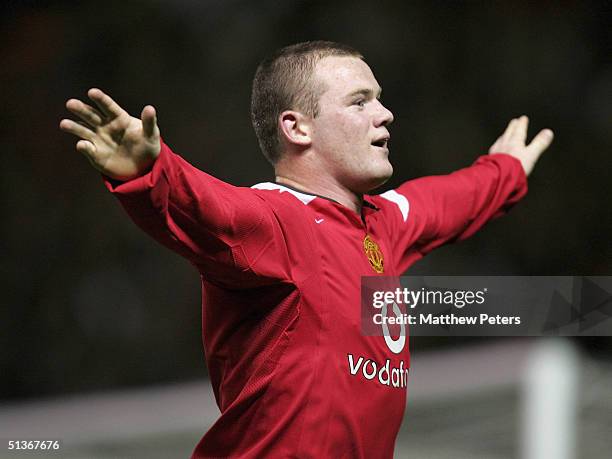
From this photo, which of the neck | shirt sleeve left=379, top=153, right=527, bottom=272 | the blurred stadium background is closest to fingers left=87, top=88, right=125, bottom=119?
the neck

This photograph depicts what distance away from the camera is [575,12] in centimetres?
496

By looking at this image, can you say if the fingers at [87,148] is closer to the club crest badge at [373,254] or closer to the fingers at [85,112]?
the fingers at [85,112]

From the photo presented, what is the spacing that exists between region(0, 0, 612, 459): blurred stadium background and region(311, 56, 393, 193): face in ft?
6.98

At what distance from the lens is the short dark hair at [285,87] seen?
75.0 inches

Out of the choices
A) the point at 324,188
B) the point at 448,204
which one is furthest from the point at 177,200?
the point at 448,204

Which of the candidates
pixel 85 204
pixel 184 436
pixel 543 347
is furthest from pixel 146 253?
pixel 543 347

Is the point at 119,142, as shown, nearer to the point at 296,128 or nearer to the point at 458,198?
the point at 296,128

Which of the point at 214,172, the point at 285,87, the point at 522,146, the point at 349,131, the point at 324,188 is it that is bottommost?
the point at 324,188

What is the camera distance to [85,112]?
1.32 meters

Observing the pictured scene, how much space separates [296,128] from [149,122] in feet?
2.04

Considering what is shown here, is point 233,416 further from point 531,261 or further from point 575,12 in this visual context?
point 575,12

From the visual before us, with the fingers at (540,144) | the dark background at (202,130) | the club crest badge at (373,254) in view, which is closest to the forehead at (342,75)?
the club crest badge at (373,254)

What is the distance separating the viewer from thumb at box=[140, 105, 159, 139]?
1.31 metres

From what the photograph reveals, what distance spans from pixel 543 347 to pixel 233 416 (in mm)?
2810
